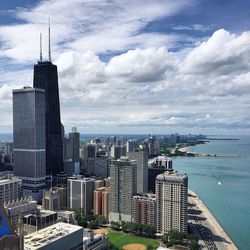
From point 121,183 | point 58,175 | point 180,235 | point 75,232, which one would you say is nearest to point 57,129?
point 58,175

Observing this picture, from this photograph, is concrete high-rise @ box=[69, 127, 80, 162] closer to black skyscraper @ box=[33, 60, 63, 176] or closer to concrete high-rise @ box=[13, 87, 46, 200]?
black skyscraper @ box=[33, 60, 63, 176]

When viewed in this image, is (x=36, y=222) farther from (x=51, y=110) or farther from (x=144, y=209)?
(x=51, y=110)

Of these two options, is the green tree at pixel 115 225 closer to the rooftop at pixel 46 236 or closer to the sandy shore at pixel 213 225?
the sandy shore at pixel 213 225

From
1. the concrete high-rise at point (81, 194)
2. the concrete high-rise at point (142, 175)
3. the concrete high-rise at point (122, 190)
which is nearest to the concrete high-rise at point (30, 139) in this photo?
the concrete high-rise at point (81, 194)

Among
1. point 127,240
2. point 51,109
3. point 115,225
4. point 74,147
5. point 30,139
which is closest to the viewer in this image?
point 127,240

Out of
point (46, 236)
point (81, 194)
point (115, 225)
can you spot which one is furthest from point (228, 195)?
point (46, 236)

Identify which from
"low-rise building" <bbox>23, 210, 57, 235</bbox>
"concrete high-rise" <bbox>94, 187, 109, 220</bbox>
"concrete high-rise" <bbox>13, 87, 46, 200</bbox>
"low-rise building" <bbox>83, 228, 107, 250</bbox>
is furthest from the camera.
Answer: "concrete high-rise" <bbox>13, 87, 46, 200</bbox>

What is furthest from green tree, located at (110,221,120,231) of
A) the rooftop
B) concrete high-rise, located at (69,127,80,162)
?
concrete high-rise, located at (69,127,80,162)
